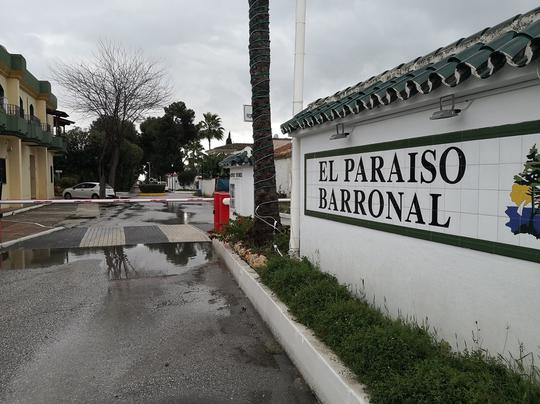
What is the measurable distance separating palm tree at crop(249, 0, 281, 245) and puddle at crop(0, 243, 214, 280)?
6.35 ft

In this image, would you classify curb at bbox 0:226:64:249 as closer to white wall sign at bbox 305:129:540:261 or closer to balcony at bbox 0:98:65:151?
balcony at bbox 0:98:65:151

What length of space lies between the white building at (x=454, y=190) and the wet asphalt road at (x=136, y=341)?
1.38 metres

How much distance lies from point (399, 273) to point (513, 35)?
89.5 inches

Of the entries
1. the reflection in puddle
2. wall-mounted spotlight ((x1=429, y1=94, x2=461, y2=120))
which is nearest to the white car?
the reflection in puddle

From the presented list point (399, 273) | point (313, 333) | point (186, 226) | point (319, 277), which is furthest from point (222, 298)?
point (186, 226)

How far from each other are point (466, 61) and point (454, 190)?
1.04m

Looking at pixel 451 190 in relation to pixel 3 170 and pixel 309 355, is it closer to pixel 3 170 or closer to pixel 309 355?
pixel 309 355

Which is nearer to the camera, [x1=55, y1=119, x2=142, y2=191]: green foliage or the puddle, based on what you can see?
the puddle

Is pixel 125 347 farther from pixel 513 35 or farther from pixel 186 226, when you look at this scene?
pixel 186 226

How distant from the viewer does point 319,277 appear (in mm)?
5586

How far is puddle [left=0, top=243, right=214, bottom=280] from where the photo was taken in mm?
8867

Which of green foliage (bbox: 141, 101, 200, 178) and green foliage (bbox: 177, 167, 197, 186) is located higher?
green foliage (bbox: 141, 101, 200, 178)

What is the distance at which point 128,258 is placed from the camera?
1011 centimetres

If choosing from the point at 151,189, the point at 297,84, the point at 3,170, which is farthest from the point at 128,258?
the point at 151,189
